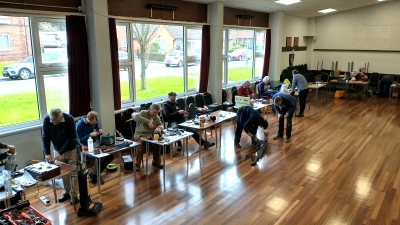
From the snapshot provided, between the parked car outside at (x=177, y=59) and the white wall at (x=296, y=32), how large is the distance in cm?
518

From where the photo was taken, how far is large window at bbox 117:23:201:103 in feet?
23.0

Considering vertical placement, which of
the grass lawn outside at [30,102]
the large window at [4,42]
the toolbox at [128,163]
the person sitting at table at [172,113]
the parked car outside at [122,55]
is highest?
the large window at [4,42]

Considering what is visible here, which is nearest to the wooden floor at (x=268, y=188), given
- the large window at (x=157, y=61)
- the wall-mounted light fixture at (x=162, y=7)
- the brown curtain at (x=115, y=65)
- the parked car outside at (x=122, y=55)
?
the brown curtain at (x=115, y=65)

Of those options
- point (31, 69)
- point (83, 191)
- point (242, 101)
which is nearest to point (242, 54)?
point (242, 101)

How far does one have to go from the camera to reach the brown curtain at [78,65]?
18.6 ft

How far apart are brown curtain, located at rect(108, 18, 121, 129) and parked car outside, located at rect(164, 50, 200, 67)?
1792mm

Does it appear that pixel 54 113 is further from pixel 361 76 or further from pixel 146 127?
pixel 361 76

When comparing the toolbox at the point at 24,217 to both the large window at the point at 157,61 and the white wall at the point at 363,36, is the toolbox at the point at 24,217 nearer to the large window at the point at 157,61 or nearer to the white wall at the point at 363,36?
the large window at the point at 157,61

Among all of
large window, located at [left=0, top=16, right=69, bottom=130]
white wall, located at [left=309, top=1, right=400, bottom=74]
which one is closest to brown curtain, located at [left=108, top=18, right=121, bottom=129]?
large window, located at [left=0, top=16, right=69, bottom=130]

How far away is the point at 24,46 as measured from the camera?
530cm

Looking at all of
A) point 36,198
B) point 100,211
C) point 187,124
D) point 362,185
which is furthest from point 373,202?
point 36,198

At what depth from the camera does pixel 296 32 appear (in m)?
13.8

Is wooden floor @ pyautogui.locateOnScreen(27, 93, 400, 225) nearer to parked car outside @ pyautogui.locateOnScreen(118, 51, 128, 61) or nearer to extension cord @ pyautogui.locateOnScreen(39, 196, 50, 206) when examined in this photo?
extension cord @ pyautogui.locateOnScreen(39, 196, 50, 206)

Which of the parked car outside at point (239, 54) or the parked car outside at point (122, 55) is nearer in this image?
the parked car outside at point (122, 55)
